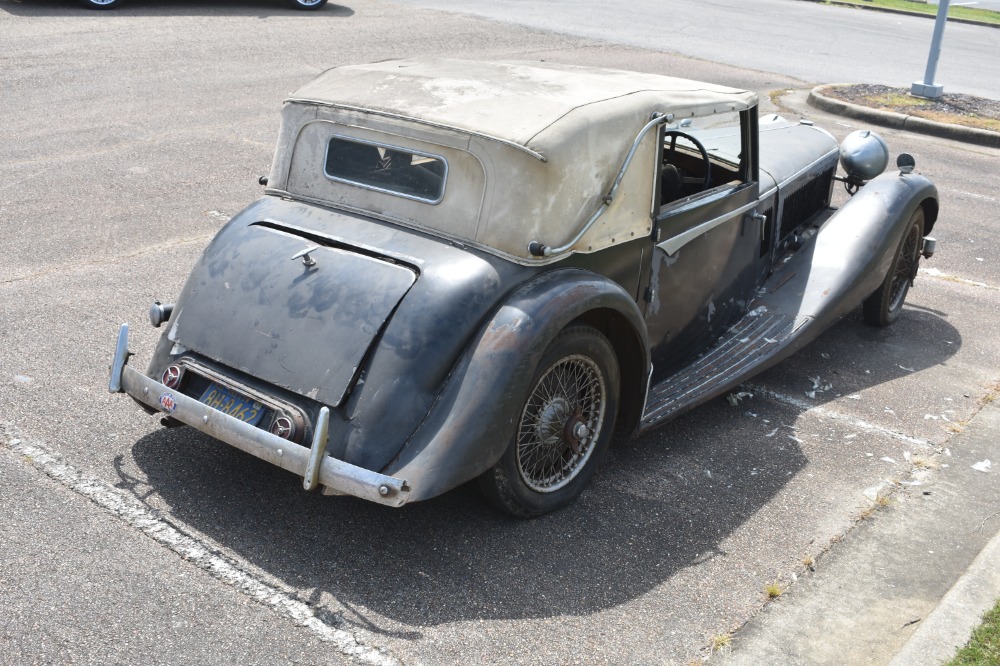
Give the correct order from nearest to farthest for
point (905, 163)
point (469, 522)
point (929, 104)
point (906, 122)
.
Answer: point (469, 522)
point (905, 163)
point (906, 122)
point (929, 104)

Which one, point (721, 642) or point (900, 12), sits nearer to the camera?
point (721, 642)

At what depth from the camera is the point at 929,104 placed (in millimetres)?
13266

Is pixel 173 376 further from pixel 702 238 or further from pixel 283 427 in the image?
pixel 702 238

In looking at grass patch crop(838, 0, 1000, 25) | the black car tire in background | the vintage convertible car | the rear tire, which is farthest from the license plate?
grass patch crop(838, 0, 1000, 25)

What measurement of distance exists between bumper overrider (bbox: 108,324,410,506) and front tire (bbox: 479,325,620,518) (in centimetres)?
57

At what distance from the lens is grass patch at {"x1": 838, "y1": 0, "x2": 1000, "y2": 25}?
22969 mm

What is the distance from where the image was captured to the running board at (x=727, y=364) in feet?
16.3

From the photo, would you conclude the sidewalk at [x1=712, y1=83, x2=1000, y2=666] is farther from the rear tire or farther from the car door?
the rear tire

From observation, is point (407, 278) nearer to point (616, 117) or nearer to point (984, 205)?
point (616, 117)

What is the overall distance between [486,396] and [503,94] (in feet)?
5.09

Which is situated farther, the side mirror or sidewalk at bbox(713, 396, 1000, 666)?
the side mirror

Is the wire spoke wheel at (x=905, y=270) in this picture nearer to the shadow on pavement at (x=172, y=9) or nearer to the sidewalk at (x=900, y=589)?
the sidewalk at (x=900, y=589)

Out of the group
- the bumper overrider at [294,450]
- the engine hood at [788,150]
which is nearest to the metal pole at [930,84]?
the engine hood at [788,150]

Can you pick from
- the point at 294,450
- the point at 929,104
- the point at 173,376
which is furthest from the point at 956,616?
the point at 929,104
